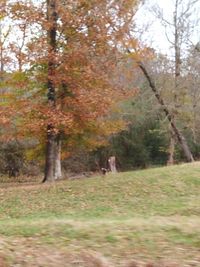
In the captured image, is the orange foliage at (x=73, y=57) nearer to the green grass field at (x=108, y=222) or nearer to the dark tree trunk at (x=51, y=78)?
the dark tree trunk at (x=51, y=78)

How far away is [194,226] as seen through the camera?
8141 millimetres

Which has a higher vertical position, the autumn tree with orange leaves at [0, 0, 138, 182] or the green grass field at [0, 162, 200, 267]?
the autumn tree with orange leaves at [0, 0, 138, 182]

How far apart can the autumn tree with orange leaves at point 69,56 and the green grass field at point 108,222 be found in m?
3.17

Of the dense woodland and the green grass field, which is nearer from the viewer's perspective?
the green grass field

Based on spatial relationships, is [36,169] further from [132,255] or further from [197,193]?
[132,255]

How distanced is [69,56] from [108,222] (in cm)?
1238

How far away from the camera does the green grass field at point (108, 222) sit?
259 inches

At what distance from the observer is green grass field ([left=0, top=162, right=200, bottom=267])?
6.57 m

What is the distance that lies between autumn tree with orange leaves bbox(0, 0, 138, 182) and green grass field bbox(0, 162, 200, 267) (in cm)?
317

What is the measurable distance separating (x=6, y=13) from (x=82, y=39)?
10.9 ft

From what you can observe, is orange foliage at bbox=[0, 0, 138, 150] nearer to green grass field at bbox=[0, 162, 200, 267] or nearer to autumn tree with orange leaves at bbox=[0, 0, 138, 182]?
autumn tree with orange leaves at bbox=[0, 0, 138, 182]

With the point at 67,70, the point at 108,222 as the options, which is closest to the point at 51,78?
the point at 67,70

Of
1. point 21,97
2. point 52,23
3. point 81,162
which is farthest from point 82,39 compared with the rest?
point 81,162

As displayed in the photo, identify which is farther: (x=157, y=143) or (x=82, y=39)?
(x=157, y=143)
